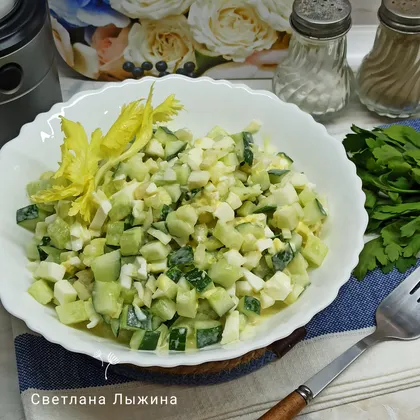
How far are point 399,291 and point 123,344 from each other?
543mm

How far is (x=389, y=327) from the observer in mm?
1245

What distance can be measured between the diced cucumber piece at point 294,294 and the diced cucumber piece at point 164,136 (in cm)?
39

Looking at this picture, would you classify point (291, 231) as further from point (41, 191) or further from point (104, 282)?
point (41, 191)

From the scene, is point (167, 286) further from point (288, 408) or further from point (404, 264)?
point (404, 264)

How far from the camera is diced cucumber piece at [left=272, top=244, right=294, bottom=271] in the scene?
1148 mm

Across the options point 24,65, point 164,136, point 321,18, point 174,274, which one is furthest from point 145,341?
point 321,18

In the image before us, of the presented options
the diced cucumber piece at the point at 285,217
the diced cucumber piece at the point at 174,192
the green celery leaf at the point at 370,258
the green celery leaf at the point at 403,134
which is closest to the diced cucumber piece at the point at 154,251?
the diced cucumber piece at the point at 174,192

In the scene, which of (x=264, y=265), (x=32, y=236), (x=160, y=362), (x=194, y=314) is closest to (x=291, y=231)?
(x=264, y=265)

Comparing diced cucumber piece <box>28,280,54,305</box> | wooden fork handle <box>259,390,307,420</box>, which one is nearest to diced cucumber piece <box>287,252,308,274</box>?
wooden fork handle <box>259,390,307,420</box>

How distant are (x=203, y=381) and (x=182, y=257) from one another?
0.23 metres

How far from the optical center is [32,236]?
1.25 metres

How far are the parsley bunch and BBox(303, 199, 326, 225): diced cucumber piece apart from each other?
0.54ft

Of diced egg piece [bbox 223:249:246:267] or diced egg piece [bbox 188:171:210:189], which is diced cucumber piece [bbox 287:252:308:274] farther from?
diced egg piece [bbox 188:171:210:189]

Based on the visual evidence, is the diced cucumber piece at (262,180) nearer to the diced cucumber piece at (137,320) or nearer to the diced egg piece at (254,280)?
the diced egg piece at (254,280)
